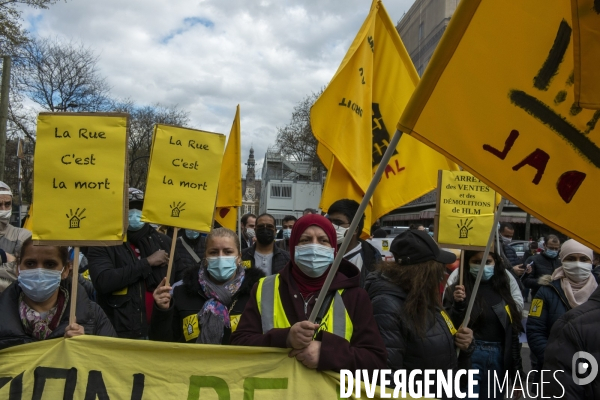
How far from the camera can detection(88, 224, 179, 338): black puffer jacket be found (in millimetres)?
4426

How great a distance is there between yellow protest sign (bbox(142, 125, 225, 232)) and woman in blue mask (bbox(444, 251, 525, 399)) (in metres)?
2.16

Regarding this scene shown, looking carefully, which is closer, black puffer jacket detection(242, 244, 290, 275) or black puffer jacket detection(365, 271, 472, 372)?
black puffer jacket detection(365, 271, 472, 372)

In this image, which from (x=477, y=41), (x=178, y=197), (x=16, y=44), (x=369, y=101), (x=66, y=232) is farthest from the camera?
(x=16, y=44)

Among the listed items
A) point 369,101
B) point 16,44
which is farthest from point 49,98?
point 369,101

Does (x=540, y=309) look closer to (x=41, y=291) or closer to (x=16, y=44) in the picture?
(x=41, y=291)

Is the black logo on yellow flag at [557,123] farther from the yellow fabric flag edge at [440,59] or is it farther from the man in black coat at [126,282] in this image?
the man in black coat at [126,282]

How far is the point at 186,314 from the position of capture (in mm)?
3600

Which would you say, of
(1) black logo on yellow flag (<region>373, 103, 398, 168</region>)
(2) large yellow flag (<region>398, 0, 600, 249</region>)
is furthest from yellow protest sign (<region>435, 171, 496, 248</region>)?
(2) large yellow flag (<region>398, 0, 600, 249</region>)

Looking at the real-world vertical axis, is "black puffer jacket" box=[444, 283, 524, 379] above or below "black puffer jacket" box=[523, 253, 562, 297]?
below

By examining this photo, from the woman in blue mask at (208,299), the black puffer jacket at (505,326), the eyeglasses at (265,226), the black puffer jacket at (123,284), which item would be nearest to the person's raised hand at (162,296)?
the woman in blue mask at (208,299)

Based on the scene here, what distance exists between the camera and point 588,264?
4340 mm

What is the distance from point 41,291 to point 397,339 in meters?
1.97

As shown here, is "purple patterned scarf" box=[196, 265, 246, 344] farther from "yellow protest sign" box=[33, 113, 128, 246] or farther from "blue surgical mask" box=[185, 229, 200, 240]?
→ "blue surgical mask" box=[185, 229, 200, 240]

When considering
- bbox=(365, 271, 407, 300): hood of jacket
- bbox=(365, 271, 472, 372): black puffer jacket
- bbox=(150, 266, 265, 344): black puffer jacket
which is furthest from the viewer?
bbox=(150, 266, 265, 344): black puffer jacket
